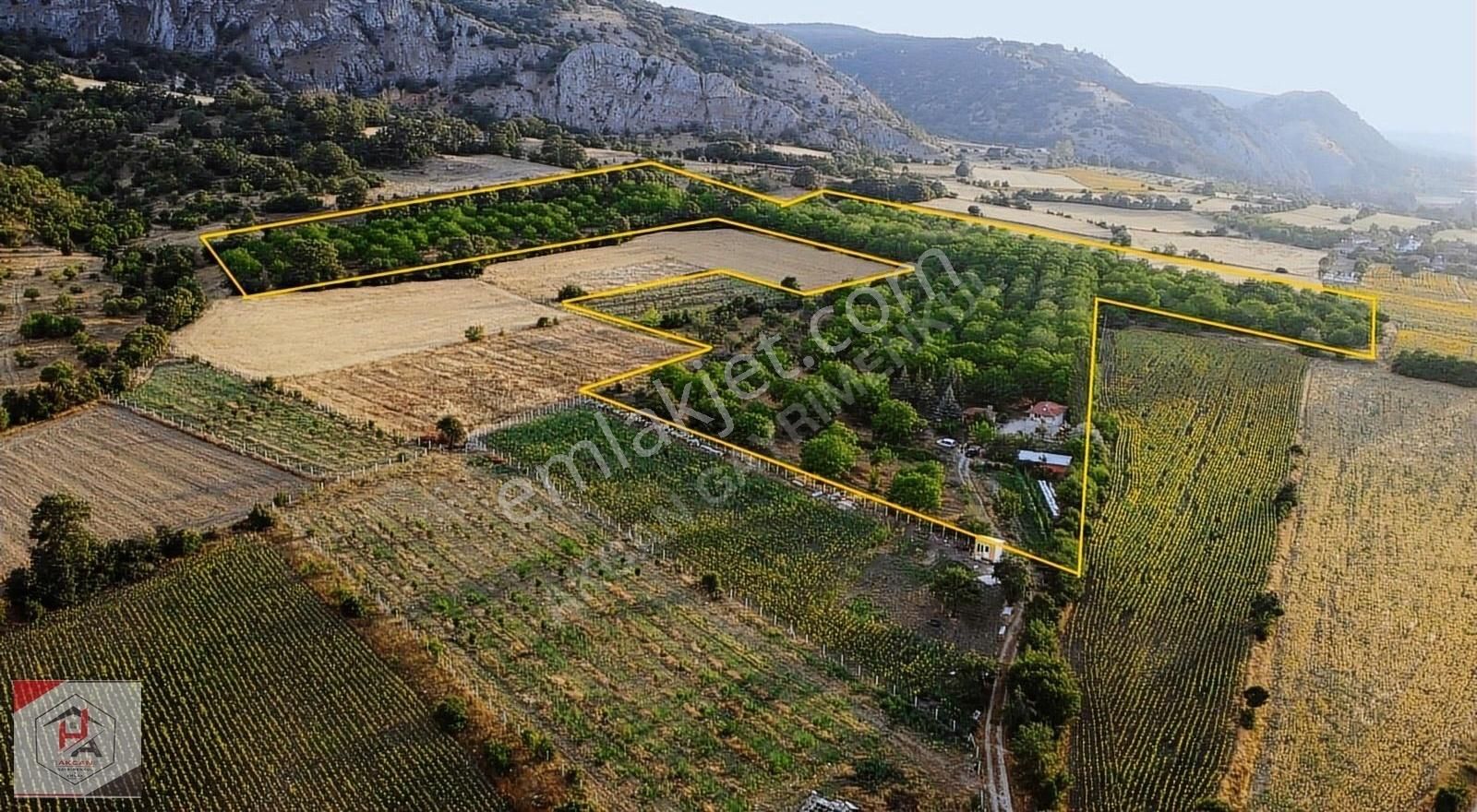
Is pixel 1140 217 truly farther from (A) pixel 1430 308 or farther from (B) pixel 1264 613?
(B) pixel 1264 613

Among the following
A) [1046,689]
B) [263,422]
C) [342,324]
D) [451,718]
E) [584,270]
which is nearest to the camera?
[451,718]

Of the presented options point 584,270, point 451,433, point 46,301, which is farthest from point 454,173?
point 451,433

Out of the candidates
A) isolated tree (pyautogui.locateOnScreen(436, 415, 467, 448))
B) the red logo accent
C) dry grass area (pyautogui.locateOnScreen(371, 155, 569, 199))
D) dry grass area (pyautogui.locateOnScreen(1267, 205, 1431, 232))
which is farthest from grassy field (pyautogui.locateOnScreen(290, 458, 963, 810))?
Answer: dry grass area (pyautogui.locateOnScreen(1267, 205, 1431, 232))

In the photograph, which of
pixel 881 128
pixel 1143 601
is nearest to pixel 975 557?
pixel 1143 601

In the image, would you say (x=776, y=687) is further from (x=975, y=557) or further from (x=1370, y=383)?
(x=1370, y=383)

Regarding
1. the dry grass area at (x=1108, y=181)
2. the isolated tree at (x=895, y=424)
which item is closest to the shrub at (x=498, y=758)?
the isolated tree at (x=895, y=424)

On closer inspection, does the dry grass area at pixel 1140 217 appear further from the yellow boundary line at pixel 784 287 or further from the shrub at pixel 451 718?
the shrub at pixel 451 718
